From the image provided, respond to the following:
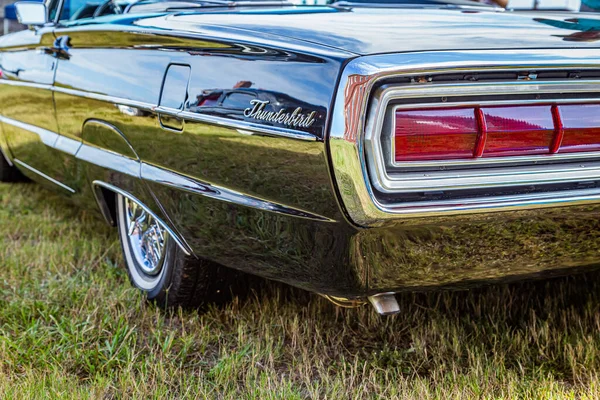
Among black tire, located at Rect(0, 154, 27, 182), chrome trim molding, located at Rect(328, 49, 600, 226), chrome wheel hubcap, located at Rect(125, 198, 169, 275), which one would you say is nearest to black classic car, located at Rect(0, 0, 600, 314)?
chrome trim molding, located at Rect(328, 49, 600, 226)

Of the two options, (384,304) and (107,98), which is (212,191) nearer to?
(384,304)

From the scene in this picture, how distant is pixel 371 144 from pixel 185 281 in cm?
115

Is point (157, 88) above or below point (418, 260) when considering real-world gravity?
above

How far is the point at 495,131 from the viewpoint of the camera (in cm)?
180

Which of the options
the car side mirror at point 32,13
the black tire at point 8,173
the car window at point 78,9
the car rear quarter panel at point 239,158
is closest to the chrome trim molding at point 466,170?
the car rear quarter panel at point 239,158

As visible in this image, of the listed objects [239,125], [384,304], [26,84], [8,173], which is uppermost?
[239,125]

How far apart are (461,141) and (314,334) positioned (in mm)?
1046

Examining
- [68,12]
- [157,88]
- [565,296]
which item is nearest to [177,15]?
[157,88]

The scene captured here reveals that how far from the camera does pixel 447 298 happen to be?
2.79 meters

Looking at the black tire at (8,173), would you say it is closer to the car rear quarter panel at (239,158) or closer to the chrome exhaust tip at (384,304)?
the car rear quarter panel at (239,158)

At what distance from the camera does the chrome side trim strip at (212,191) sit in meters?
1.91

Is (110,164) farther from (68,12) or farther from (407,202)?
(407,202)

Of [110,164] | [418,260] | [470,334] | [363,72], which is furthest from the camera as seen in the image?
[110,164]

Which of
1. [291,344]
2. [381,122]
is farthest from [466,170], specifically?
[291,344]
